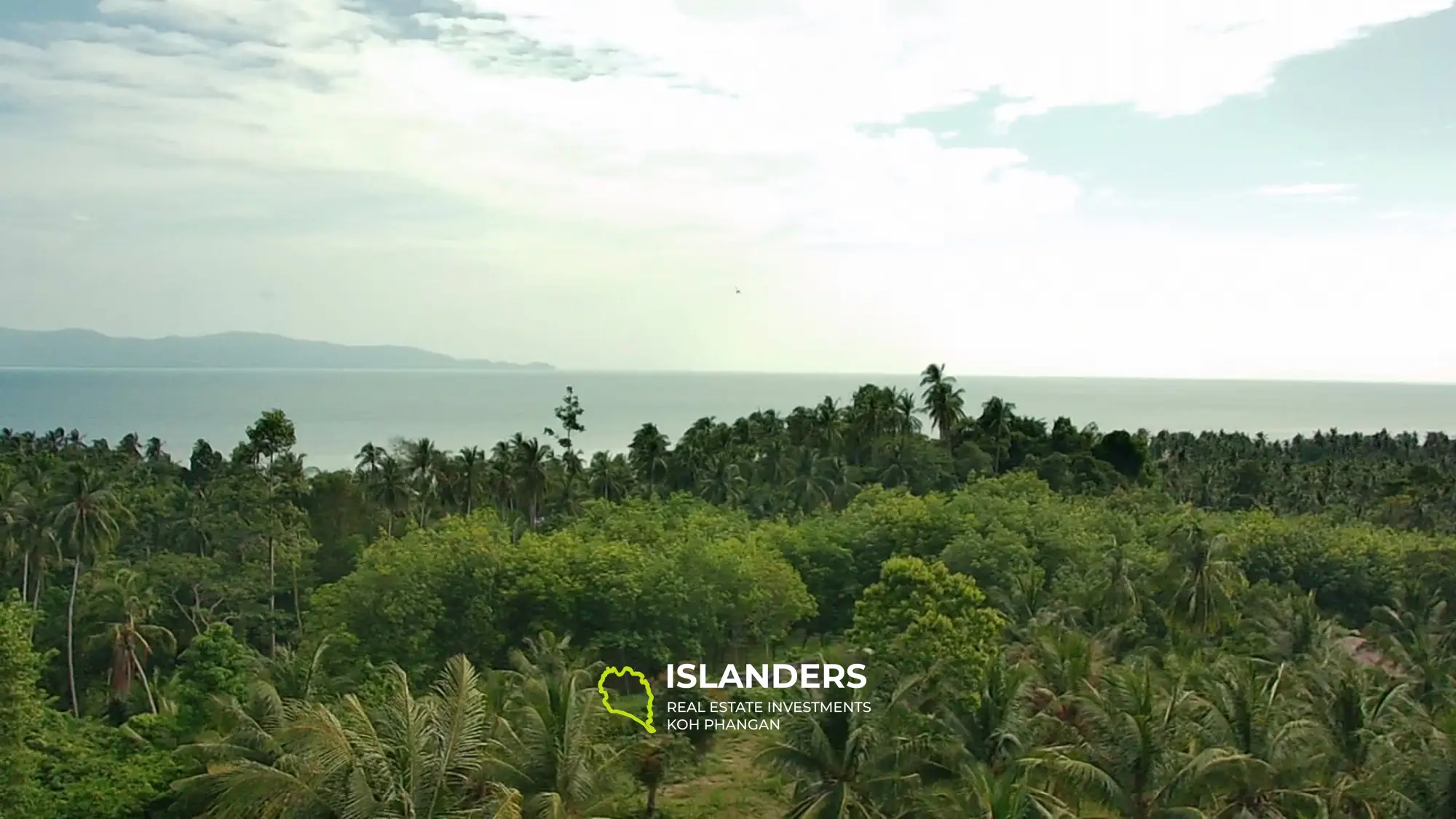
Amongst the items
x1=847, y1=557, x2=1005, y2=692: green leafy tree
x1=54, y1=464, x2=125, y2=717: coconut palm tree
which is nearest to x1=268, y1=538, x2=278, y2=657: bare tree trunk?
x1=54, y1=464, x2=125, y2=717: coconut palm tree

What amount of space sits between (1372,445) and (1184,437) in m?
21.8

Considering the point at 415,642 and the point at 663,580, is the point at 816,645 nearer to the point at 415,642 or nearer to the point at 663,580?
the point at 663,580

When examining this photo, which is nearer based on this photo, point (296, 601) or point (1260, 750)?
point (1260, 750)

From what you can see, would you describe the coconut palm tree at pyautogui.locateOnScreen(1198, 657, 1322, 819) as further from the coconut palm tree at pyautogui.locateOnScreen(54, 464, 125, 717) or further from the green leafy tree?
the coconut palm tree at pyautogui.locateOnScreen(54, 464, 125, 717)

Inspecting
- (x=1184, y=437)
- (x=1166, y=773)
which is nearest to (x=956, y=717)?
(x=1166, y=773)

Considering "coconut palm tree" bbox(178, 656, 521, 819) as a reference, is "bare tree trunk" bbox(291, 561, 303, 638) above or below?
below

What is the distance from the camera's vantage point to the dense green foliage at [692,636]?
14.1 m

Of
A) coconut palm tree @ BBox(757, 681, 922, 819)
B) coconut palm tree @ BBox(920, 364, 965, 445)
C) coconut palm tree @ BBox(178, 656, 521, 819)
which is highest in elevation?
coconut palm tree @ BBox(920, 364, 965, 445)

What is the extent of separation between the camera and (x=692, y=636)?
26.0m

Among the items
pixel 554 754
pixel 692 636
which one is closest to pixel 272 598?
pixel 692 636

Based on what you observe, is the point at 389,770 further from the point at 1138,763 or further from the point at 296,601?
the point at 296,601

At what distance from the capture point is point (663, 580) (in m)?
26.0

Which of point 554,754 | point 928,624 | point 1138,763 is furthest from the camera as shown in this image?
point 928,624

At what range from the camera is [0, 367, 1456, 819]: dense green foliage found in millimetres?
14086
